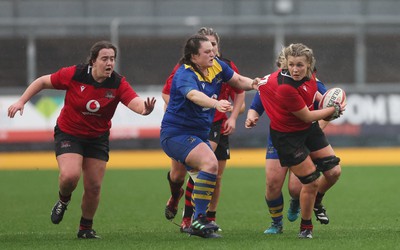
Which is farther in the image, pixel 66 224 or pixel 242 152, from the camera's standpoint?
pixel 242 152

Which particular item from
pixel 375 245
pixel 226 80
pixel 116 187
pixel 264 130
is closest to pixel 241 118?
pixel 264 130

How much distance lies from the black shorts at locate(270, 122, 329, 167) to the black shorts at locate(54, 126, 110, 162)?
1.62m

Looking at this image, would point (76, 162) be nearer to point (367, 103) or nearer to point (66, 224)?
point (66, 224)

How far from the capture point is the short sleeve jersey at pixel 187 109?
8.83 metres

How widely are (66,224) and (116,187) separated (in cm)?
511

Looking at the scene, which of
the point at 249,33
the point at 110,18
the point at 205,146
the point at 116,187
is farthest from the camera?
the point at 110,18

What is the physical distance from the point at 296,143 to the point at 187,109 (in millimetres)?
1038

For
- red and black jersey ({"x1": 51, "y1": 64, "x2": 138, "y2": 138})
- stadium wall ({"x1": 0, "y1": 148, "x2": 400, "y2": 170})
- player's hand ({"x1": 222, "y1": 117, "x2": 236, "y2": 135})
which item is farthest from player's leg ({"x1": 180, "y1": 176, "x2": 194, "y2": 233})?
stadium wall ({"x1": 0, "y1": 148, "x2": 400, "y2": 170})

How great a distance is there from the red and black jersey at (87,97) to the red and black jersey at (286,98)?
49.7 inches

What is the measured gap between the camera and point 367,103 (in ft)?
70.8

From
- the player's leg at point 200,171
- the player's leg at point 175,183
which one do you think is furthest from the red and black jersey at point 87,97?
the player's leg at point 175,183

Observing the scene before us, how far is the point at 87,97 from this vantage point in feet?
30.1

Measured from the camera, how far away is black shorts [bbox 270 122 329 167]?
8859mm

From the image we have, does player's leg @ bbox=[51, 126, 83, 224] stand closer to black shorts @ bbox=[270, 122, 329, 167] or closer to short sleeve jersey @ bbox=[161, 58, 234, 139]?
short sleeve jersey @ bbox=[161, 58, 234, 139]
